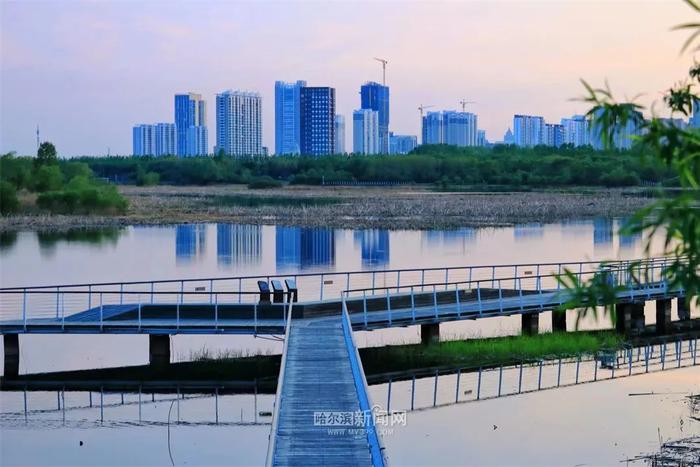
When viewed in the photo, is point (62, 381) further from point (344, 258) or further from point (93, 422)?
point (344, 258)

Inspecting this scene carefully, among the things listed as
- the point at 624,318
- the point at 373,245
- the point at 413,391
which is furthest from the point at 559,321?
the point at 373,245

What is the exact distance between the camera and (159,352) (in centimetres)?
2295

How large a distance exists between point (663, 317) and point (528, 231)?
2992 centimetres

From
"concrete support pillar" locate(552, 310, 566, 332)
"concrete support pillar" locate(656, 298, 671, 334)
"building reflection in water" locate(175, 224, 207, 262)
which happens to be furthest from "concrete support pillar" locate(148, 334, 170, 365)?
"building reflection in water" locate(175, 224, 207, 262)

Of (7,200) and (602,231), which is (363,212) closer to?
(602,231)

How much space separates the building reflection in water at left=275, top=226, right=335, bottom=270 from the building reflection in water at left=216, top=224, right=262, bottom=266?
0.99 metres

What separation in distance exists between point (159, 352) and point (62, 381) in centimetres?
213

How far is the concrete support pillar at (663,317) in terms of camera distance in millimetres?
28234

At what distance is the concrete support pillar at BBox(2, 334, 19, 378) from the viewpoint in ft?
73.9

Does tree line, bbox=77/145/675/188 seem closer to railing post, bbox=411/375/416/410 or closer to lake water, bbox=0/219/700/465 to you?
lake water, bbox=0/219/700/465

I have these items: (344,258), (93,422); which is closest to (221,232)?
(344,258)

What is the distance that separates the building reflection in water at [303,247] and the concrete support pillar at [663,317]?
16968 millimetres

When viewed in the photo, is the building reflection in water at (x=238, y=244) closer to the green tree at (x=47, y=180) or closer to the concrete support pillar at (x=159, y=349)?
the concrete support pillar at (x=159, y=349)

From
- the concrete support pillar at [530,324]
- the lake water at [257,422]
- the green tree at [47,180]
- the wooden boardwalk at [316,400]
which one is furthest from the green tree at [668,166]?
the green tree at [47,180]
